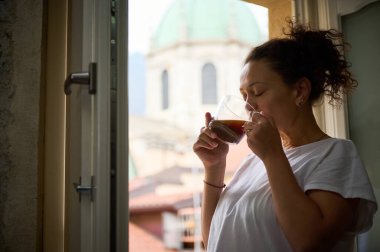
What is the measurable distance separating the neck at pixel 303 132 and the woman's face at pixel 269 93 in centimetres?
2

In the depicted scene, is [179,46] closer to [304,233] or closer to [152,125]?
[152,125]

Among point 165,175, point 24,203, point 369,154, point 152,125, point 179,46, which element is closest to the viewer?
point 24,203

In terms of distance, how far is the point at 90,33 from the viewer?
91 centimetres

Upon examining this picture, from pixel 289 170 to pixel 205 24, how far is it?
976 inches

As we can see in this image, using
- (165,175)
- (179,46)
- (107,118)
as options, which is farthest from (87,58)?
(179,46)

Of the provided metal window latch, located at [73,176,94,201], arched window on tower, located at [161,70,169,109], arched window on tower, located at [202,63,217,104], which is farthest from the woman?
arched window on tower, located at [161,70,169,109]

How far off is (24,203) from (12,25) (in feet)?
1.78

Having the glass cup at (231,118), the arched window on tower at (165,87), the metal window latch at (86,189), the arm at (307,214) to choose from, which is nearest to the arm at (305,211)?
the arm at (307,214)

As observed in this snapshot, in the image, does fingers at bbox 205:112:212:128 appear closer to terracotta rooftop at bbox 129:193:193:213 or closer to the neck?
the neck

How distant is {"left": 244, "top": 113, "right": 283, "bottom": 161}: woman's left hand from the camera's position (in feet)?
2.57

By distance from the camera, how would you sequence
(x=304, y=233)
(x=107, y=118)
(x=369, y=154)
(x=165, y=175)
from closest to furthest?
(x=304, y=233) < (x=107, y=118) < (x=369, y=154) < (x=165, y=175)

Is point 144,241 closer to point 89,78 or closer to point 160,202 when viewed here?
point 160,202

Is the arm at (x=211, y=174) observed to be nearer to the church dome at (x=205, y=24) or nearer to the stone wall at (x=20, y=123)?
the stone wall at (x=20, y=123)

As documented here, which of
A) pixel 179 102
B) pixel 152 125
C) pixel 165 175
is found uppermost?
pixel 179 102
